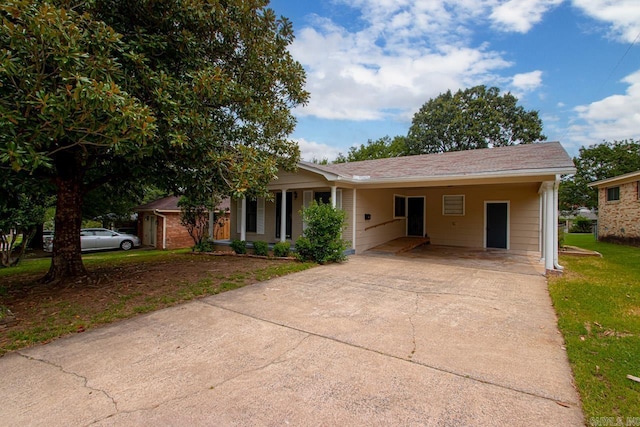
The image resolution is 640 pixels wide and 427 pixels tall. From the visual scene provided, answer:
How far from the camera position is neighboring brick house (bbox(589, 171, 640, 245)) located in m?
14.2

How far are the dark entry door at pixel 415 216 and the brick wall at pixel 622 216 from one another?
988 cm

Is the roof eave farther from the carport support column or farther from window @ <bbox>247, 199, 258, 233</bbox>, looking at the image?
window @ <bbox>247, 199, 258, 233</bbox>

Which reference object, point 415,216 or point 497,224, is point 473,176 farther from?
point 415,216

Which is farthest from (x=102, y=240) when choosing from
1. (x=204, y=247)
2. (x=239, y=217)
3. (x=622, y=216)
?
(x=622, y=216)

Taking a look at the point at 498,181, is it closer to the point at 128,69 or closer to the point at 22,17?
the point at 128,69

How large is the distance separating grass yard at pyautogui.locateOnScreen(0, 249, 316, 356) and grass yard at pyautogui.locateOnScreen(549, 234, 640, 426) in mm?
5419

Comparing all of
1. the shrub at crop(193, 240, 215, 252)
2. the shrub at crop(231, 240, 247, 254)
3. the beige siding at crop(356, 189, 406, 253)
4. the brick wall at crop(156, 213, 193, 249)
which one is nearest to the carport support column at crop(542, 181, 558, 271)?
the beige siding at crop(356, 189, 406, 253)

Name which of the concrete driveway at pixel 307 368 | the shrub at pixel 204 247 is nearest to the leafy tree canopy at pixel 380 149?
the shrub at pixel 204 247

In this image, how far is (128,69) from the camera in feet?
16.8

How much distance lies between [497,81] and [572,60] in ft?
55.6

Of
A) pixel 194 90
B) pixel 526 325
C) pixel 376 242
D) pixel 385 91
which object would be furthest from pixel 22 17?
pixel 385 91

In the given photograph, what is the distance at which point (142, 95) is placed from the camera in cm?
523

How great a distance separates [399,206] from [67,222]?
1134 cm

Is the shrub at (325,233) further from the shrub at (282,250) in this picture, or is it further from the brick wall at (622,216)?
the brick wall at (622,216)
